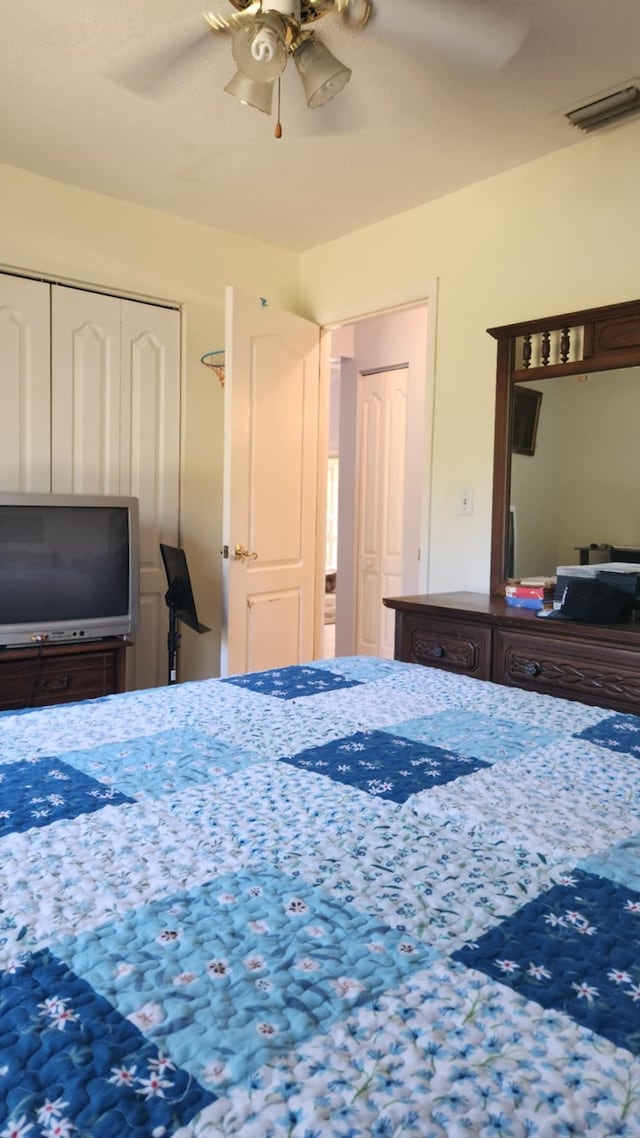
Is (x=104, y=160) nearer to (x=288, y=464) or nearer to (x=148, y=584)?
(x=288, y=464)

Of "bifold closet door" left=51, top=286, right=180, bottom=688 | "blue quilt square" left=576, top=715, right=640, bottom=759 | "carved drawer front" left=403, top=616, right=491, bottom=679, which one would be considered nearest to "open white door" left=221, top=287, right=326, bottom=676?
"bifold closet door" left=51, top=286, right=180, bottom=688

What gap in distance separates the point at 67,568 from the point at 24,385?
839 mm

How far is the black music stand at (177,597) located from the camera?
3225 millimetres

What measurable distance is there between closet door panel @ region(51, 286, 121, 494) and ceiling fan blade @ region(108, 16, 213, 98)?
1083 mm

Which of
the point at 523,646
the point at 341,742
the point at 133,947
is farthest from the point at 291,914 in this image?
the point at 523,646

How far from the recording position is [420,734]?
1.30 metres

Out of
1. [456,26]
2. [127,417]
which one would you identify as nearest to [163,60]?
[456,26]

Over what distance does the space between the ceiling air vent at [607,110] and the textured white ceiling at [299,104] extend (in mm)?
44

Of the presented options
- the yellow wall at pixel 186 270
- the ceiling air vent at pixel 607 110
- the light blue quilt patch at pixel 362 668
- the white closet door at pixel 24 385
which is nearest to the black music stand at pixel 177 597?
the yellow wall at pixel 186 270

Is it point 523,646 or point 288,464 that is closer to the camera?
point 523,646

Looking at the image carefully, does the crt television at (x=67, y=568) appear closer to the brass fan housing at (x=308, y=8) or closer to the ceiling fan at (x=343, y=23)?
the ceiling fan at (x=343, y=23)

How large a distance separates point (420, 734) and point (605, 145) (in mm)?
2414

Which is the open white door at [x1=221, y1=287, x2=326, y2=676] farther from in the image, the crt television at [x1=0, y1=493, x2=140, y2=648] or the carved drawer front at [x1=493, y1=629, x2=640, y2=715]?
the carved drawer front at [x1=493, y1=629, x2=640, y2=715]

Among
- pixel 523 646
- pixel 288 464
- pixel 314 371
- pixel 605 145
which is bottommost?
pixel 523 646
